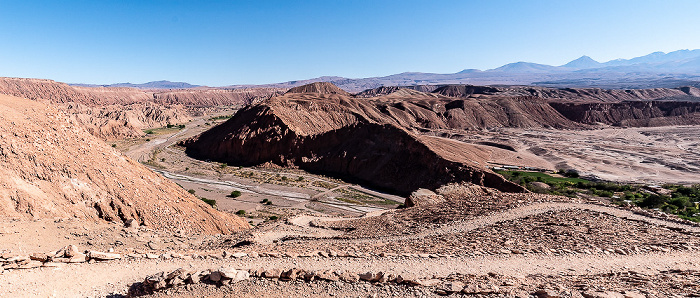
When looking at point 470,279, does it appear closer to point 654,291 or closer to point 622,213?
point 654,291

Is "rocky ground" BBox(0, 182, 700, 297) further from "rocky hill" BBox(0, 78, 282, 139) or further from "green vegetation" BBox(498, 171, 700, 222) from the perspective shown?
"rocky hill" BBox(0, 78, 282, 139)

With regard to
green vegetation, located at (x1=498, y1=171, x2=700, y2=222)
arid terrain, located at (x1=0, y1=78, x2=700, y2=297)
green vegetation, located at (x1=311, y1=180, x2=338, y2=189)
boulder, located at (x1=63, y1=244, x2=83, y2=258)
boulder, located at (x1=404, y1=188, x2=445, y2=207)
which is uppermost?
boulder, located at (x1=63, y1=244, x2=83, y2=258)

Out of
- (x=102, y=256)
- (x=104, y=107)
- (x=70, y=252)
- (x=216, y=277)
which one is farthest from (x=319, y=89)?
(x=216, y=277)

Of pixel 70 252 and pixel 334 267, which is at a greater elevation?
pixel 70 252

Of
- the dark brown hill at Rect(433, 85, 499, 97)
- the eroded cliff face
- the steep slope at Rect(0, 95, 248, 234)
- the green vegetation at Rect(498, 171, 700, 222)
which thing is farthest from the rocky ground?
the dark brown hill at Rect(433, 85, 499, 97)

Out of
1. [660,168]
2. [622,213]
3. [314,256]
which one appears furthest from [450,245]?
[660,168]

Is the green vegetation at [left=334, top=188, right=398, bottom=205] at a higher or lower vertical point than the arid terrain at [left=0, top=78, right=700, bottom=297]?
lower

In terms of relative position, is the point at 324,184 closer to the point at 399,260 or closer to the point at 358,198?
the point at 358,198
